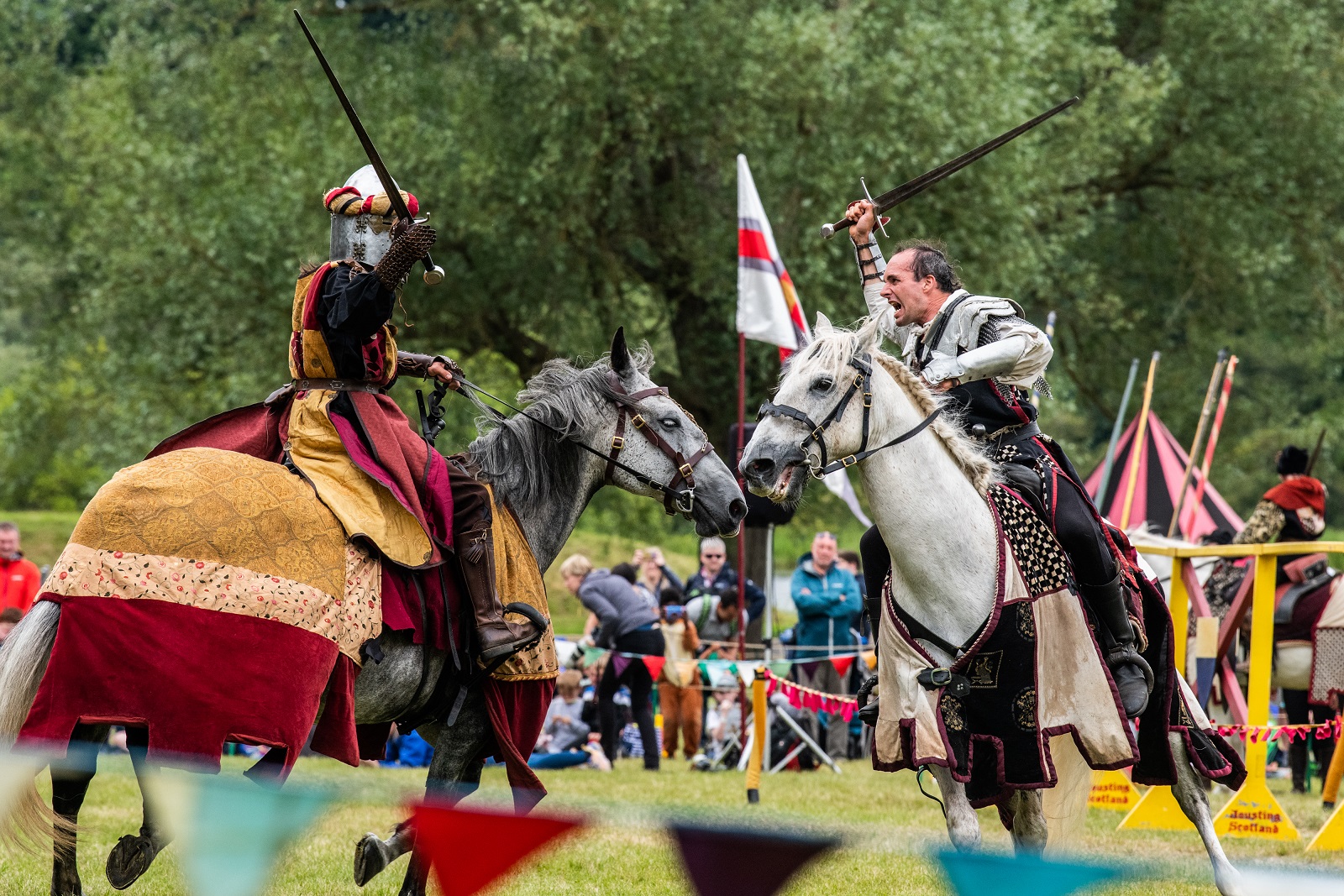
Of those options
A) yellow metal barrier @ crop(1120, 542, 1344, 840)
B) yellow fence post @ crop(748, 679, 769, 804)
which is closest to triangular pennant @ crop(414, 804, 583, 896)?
yellow metal barrier @ crop(1120, 542, 1344, 840)

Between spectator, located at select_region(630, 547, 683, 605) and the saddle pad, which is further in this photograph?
spectator, located at select_region(630, 547, 683, 605)

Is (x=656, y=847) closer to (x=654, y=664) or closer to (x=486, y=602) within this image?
(x=486, y=602)

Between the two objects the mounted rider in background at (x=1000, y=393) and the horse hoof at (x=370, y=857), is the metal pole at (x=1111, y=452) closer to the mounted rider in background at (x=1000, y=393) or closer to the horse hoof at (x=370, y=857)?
the mounted rider in background at (x=1000, y=393)

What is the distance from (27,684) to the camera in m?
4.31

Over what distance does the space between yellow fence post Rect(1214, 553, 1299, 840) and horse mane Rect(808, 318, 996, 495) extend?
3.18m

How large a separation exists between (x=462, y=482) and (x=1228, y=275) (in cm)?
1629

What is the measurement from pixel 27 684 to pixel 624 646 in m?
8.51

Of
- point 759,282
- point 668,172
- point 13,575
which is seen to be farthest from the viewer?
point 668,172

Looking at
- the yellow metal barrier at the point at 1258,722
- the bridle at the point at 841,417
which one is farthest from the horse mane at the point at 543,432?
the yellow metal barrier at the point at 1258,722

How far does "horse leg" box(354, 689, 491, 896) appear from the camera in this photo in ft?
17.3

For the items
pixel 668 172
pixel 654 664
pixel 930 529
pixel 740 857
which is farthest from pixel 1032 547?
pixel 668 172

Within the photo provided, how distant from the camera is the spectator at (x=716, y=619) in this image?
13.7 meters

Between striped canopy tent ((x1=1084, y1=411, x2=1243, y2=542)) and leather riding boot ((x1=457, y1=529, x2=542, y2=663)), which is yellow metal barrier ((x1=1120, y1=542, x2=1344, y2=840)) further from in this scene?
striped canopy tent ((x1=1084, y1=411, x2=1243, y2=542))

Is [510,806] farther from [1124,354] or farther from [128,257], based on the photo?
[1124,354]
